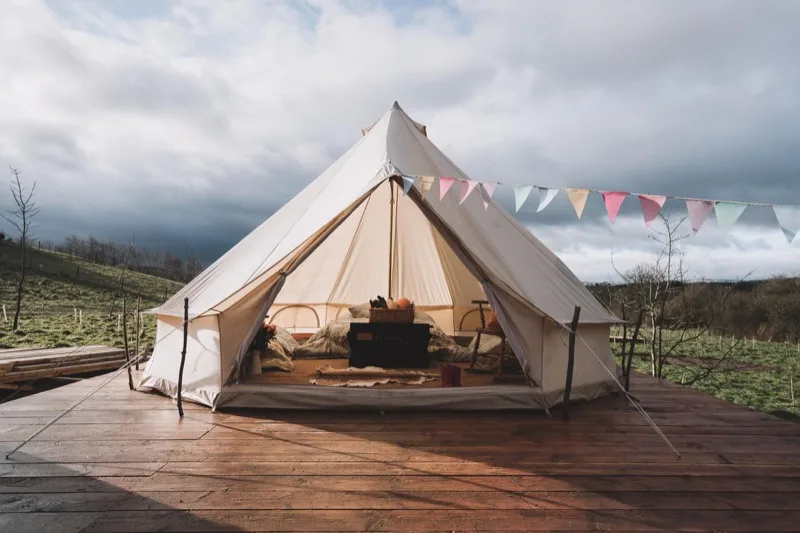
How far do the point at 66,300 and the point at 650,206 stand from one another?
58.8 ft

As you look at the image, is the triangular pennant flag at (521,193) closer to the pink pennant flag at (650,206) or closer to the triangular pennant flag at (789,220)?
the pink pennant flag at (650,206)

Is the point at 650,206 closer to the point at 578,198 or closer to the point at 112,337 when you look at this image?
the point at 578,198

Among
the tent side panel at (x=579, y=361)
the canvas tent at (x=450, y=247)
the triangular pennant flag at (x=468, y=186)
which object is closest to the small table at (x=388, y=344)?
the canvas tent at (x=450, y=247)

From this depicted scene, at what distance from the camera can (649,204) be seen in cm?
325

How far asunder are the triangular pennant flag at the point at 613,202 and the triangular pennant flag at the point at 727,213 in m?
0.61

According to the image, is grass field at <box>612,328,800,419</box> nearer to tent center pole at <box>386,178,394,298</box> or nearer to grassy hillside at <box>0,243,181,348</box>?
tent center pole at <box>386,178,394,298</box>

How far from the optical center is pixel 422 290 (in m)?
7.86

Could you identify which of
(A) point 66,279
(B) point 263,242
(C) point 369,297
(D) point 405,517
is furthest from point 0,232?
(D) point 405,517

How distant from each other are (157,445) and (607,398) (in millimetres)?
3746

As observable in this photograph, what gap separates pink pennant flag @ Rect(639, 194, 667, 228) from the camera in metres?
3.19

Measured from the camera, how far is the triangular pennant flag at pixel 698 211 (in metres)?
2.90

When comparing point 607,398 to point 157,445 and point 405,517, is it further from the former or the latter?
point 157,445

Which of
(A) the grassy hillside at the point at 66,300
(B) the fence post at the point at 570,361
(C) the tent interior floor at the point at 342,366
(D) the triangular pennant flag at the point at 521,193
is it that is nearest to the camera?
(D) the triangular pennant flag at the point at 521,193

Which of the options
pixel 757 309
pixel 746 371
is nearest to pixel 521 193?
pixel 746 371
